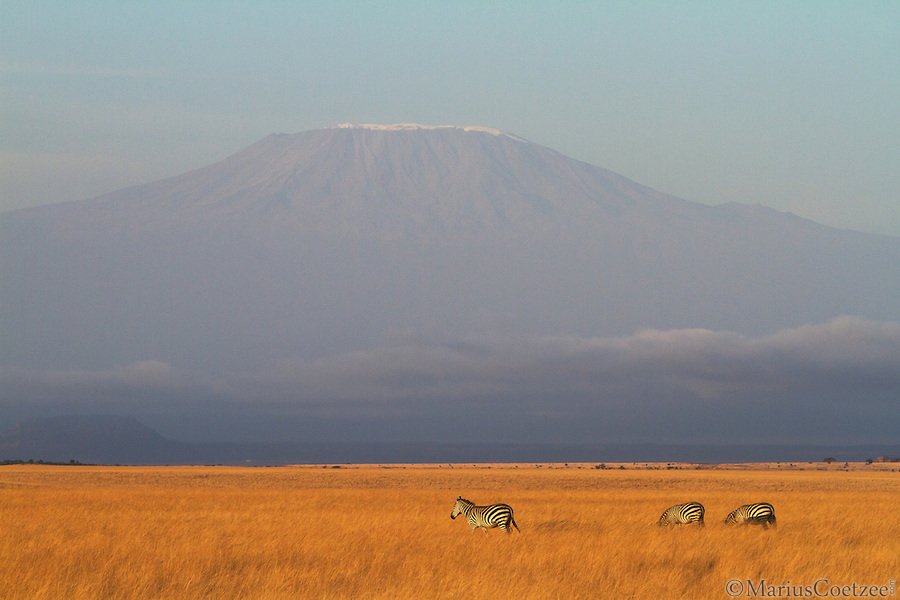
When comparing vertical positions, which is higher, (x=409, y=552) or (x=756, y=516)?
(x=756, y=516)

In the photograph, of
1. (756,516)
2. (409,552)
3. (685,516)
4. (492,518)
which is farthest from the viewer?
(685,516)

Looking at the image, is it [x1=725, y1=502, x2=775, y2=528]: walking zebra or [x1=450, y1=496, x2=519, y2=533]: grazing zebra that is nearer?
[x1=450, y1=496, x2=519, y2=533]: grazing zebra

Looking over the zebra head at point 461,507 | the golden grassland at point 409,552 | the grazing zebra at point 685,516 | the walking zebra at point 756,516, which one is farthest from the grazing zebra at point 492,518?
the walking zebra at point 756,516

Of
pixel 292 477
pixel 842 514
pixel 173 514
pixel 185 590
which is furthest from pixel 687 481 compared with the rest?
pixel 185 590

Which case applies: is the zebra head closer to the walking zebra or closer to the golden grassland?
the golden grassland

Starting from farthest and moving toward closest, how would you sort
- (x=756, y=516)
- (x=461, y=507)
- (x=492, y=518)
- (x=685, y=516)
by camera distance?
1. (x=461, y=507)
2. (x=685, y=516)
3. (x=756, y=516)
4. (x=492, y=518)

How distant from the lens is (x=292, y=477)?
78.1m

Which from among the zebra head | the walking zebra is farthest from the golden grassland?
the walking zebra

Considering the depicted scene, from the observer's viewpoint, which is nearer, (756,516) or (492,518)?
(492,518)

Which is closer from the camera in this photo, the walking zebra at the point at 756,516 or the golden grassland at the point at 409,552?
the golden grassland at the point at 409,552

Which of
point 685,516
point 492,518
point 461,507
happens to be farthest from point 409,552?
point 685,516

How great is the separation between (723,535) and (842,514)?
10.2 m

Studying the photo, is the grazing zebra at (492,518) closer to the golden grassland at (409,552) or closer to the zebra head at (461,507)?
the golden grassland at (409,552)

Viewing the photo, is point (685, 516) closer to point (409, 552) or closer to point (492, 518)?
point (492, 518)
